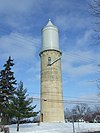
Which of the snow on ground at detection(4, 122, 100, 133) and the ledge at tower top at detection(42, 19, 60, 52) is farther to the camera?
the ledge at tower top at detection(42, 19, 60, 52)

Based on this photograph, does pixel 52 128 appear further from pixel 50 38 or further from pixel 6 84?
pixel 50 38

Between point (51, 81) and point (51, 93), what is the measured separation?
215cm

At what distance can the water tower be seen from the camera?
156ft

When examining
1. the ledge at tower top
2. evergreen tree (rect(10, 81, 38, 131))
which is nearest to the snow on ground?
evergreen tree (rect(10, 81, 38, 131))

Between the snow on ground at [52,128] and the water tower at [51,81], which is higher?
the water tower at [51,81]

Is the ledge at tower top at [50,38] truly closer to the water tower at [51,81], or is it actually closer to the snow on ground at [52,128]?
the water tower at [51,81]

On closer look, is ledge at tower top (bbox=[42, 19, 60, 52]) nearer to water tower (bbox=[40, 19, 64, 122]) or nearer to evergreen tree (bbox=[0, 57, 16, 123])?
water tower (bbox=[40, 19, 64, 122])

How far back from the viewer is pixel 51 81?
47844 mm

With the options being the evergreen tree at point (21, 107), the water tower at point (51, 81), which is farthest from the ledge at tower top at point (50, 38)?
the evergreen tree at point (21, 107)

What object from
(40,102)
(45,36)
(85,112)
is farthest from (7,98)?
(85,112)

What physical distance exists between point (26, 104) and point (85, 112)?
78940 mm

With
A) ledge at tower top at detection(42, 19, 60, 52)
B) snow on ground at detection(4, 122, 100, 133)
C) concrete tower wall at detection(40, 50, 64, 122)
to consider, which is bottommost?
snow on ground at detection(4, 122, 100, 133)

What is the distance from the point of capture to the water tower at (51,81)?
156ft

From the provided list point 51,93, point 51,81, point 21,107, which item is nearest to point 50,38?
point 51,81
